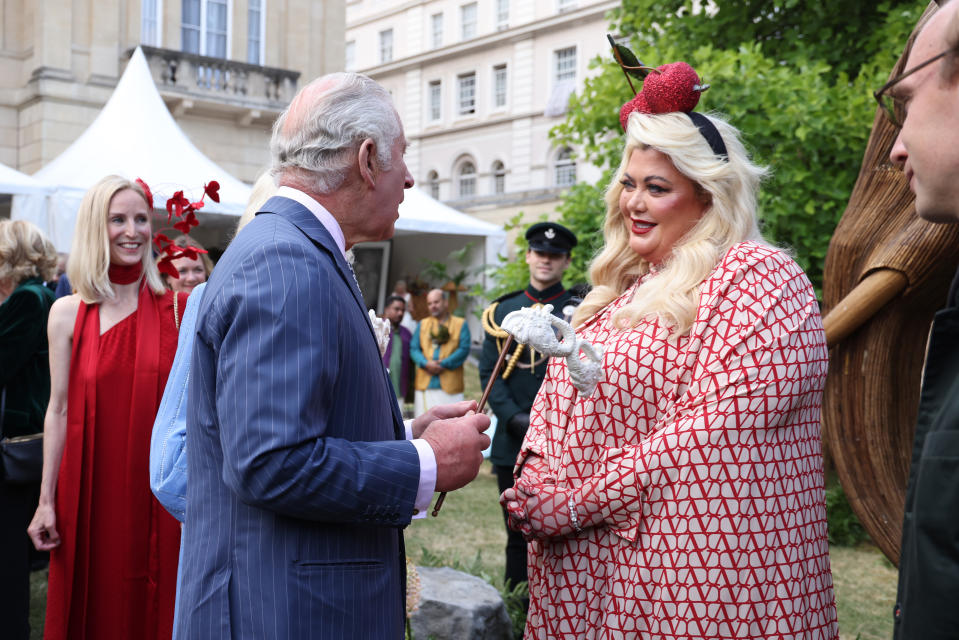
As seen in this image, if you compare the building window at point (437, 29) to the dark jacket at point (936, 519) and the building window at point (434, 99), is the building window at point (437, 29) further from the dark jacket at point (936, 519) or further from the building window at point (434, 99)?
the dark jacket at point (936, 519)

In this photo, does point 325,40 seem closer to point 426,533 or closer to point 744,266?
point 426,533

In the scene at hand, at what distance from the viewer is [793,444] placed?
88.7 inches

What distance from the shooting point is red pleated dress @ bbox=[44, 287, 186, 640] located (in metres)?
3.43

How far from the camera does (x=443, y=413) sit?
226 cm

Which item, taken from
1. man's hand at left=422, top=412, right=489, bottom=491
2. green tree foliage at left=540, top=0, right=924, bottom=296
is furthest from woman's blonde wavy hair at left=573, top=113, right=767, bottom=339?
green tree foliage at left=540, top=0, right=924, bottom=296

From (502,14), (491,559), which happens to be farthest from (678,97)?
(502,14)

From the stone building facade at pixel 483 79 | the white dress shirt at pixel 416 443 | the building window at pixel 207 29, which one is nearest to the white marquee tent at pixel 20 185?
the white dress shirt at pixel 416 443

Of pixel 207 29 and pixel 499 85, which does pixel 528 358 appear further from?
pixel 499 85

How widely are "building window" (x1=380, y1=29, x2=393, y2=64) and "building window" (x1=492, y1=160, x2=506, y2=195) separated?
9.85m

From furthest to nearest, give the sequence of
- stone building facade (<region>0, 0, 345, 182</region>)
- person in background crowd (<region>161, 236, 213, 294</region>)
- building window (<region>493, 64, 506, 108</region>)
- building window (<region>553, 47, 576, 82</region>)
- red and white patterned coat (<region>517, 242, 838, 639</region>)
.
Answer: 1. building window (<region>493, 64, 506, 108</region>)
2. building window (<region>553, 47, 576, 82</region>)
3. stone building facade (<region>0, 0, 345, 182</region>)
4. person in background crowd (<region>161, 236, 213, 294</region>)
5. red and white patterned coat (<region>517, 242, 838, 639</region>)

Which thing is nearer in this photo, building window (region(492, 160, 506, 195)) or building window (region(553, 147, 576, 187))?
building window (region(553, 147, 576, 187))

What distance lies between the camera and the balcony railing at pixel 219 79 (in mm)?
17953

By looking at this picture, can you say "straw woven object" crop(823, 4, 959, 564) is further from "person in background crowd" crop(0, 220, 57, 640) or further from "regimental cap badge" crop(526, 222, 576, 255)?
"person in background crowd" crop(0, 220, 57, 640)

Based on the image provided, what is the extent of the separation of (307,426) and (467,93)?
133 ft
